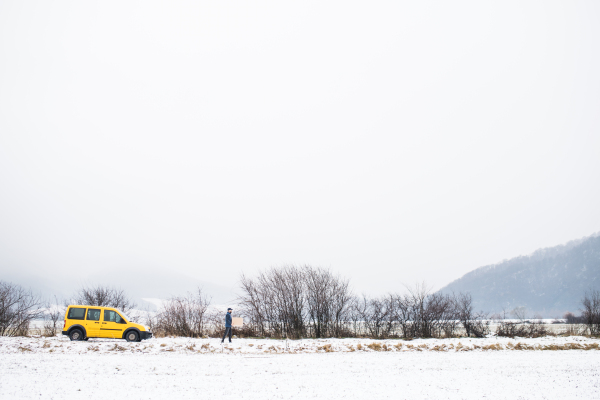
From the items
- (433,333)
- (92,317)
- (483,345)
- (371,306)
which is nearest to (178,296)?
(92,317)

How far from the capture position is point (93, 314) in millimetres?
22047

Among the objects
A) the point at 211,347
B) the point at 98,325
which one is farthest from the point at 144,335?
the point at 211,347

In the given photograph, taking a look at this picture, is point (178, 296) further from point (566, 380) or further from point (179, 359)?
point (566, 380)

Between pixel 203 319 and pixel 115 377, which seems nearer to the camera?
pixel 115 377

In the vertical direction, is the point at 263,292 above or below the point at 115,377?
above

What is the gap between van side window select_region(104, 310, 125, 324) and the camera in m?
22.2

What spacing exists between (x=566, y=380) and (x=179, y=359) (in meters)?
13.9

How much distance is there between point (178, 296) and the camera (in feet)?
104

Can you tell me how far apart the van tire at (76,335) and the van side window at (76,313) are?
722 mm

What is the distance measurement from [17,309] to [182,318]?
466 inches

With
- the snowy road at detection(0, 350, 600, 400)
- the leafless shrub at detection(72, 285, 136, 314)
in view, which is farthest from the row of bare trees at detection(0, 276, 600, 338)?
the snowy road at detection(0, 350, 600, 400)

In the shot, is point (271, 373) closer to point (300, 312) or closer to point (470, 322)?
point (300, 312)

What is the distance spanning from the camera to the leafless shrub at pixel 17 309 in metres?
27.6

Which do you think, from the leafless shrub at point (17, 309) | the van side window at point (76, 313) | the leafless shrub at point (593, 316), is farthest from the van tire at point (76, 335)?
the leafless shrub at point (593, 316)
